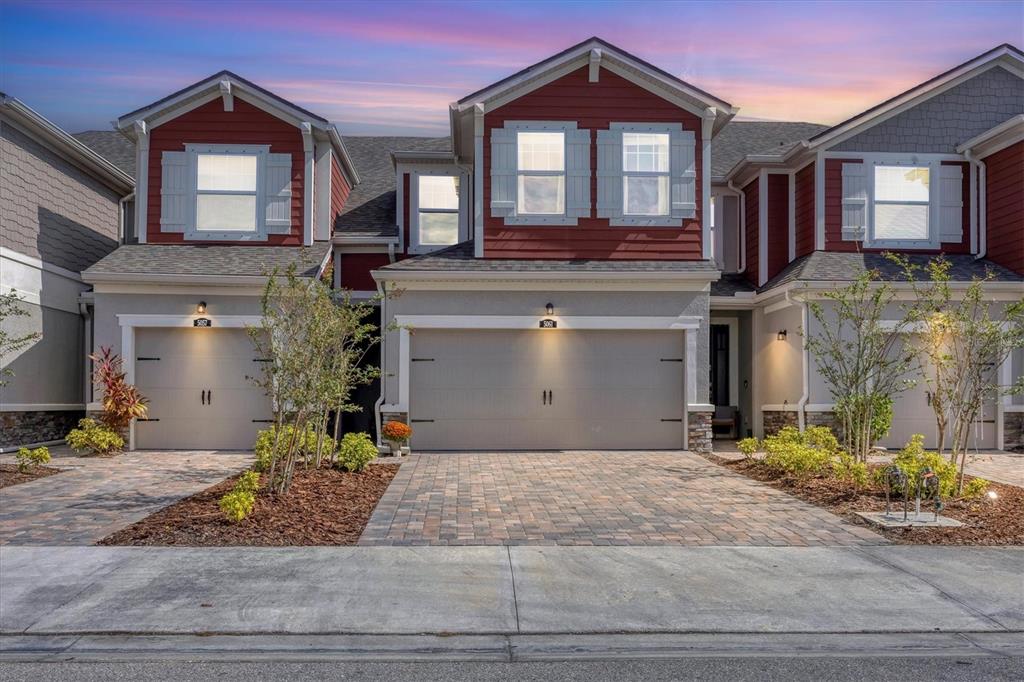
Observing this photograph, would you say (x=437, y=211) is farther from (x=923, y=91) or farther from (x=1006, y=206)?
(x=1006, y=206)

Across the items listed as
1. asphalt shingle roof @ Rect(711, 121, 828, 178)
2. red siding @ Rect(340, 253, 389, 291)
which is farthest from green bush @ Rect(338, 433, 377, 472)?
asphalt shingle roof @ Rect(711, 121, 828, 178)

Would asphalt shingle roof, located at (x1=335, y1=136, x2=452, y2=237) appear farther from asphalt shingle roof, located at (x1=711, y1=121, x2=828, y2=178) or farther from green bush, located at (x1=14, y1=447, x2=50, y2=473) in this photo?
green bush, located at (x1=14, y1=447, x2=50, y2=473)

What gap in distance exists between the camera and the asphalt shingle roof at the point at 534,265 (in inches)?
553

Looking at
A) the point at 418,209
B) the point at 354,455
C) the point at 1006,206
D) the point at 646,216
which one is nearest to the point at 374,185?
the point at 418,209

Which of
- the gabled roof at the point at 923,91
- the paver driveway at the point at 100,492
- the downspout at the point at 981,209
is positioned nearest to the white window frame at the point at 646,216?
the gabled roof at the point at 923,91

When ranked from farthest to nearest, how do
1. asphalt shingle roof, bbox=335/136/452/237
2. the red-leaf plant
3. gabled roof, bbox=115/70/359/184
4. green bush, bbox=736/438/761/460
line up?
asphalt shingle roof, bbox=335/136/452/237 < gabled roof, bbox=115/70/359/184 < the red-leaf plant < green bush, bbox=736/438/761/460

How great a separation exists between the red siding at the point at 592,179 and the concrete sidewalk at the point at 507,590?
8.16m

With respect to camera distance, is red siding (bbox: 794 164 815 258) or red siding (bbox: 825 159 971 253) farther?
red siding (bbox: 794 164 815 258)

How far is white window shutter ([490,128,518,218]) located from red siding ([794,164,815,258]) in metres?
5.80

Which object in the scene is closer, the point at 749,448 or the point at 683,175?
the point at 749,448

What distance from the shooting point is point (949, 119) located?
15.9 m

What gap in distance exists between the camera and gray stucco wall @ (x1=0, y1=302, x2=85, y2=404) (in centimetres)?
1423

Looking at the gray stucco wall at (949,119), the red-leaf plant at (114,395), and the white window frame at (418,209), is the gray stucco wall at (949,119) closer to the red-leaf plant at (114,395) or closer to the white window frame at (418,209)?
the white window frame at (418,209)

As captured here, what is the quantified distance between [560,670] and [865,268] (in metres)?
12.4
